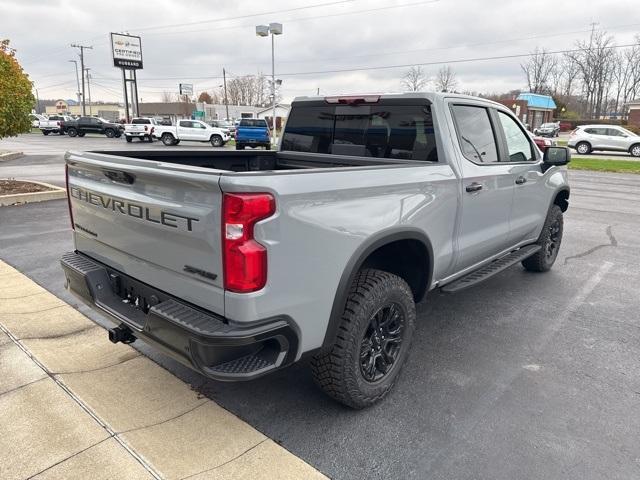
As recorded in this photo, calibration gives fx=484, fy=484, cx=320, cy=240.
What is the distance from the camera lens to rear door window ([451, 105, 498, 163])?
148 inches

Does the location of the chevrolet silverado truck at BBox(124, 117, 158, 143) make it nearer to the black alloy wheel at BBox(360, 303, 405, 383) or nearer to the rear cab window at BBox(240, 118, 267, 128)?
the rear cab window at BBox(240, 118, 267, 128)

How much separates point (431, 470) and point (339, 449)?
1.60 ft

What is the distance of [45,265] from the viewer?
5574 mm

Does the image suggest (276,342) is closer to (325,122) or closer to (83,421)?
(83,421)

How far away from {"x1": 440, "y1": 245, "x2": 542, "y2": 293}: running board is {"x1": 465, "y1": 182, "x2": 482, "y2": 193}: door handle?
73 centimetres

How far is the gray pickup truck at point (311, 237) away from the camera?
2193mm

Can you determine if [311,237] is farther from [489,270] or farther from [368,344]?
[489,270]

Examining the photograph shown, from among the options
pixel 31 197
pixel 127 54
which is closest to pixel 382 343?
pixel 31 197

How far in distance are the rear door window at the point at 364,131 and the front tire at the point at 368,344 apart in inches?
45.7

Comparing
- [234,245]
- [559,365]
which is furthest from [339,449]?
[559,365]

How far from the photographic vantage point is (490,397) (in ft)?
10.3

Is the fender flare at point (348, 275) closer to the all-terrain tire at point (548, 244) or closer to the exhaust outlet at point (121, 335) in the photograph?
the exhaust outlet at point (121, 335)

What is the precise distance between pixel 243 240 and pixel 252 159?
8.29 feet

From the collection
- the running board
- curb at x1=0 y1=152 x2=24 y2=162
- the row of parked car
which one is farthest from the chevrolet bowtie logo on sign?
the row of parked car
